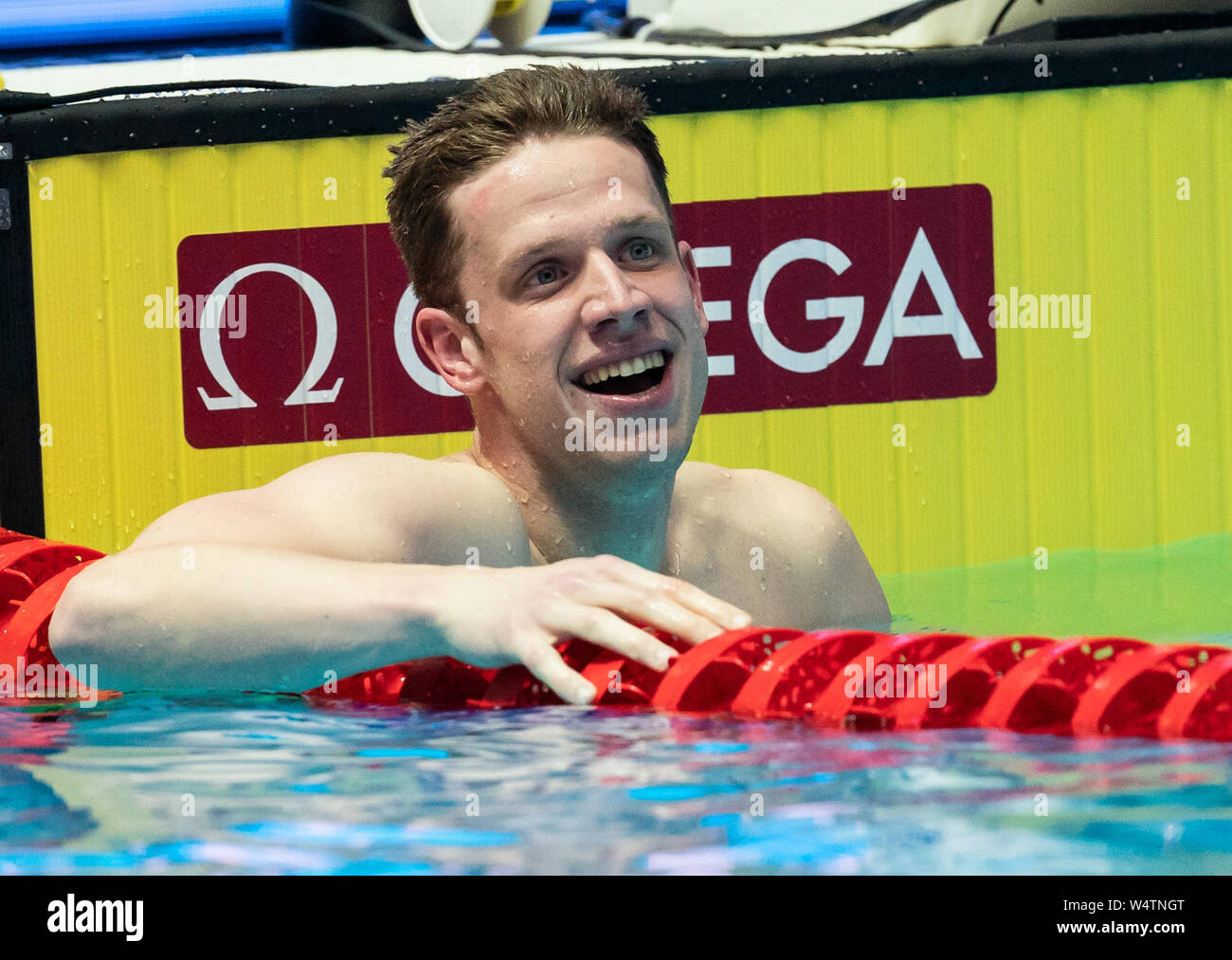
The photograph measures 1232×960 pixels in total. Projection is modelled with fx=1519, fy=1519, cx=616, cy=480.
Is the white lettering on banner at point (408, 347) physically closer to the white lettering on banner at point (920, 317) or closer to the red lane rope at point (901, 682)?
the white lettering on banner at point (920, 317)

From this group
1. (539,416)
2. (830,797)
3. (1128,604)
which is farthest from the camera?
(1128,604)

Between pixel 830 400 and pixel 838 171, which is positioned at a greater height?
pixel 838 171

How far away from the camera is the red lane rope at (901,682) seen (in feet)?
6.70

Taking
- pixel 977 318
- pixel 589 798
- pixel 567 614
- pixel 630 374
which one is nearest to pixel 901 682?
pixel 567 614

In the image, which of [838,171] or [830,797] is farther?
[838,171]

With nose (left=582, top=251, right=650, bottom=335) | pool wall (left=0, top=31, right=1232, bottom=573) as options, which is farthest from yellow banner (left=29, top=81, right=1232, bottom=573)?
nose (left=582, top=251, right=650, bottom=335)

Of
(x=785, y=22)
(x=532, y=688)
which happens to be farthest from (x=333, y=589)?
(x=785, y=22)

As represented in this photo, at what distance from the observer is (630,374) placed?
2.62 m

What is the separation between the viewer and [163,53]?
6445 mm

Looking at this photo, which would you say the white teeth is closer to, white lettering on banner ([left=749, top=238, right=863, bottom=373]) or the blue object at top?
white lettering on banner ([left=749, top=238, right=863, bottom=373])

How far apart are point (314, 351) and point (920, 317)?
1911 mm

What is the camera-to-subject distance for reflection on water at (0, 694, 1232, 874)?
4.68 ft
